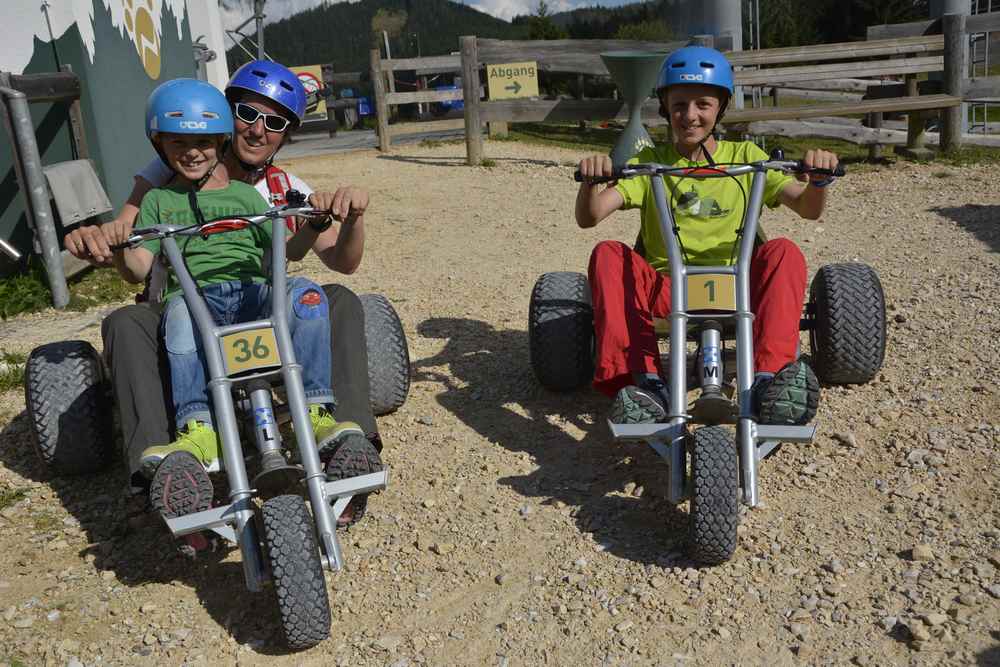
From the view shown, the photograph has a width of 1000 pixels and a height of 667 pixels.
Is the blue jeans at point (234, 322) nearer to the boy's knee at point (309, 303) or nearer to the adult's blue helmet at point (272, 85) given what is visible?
the boy's knee at point (309, 303)

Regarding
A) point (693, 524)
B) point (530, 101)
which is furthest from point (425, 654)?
point (530, 101)

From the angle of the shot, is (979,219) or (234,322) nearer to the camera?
(234,322)

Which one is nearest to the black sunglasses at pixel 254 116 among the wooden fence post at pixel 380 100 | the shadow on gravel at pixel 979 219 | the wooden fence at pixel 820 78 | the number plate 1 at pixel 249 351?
the number plate 1 at pixel 249 351

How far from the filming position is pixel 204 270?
3.64 meters

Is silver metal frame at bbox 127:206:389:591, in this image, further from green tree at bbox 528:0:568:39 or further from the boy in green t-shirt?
green tree at bbox 528:0:568:39

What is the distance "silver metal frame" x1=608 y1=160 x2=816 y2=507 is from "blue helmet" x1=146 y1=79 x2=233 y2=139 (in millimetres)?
1452

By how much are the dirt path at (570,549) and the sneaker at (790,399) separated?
36 centimetres

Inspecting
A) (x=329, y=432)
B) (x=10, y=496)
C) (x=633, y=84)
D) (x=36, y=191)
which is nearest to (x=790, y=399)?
(x=329, y=432)

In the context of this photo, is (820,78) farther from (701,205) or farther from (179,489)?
(179,489)

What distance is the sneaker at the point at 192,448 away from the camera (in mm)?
3154

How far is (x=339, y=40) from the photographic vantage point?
1284 inches

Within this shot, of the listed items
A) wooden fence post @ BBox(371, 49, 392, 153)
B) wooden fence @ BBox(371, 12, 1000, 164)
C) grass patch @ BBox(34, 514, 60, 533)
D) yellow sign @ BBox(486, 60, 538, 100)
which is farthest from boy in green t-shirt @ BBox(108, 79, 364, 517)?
wooden fence post @ BBox(371, 49, 392, 153)

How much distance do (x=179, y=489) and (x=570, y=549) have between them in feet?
4.00

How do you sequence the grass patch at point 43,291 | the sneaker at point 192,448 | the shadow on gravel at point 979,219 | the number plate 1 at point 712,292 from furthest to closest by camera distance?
1. the shadow on gravel at point 979,219
2. the grass patch at point 43,291
3. the number plate 1 at point 712,292
4. the sneaker at point 192,448
